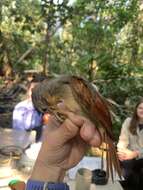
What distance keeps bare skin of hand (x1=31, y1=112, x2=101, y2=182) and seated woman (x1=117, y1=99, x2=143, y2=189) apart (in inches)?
68.7

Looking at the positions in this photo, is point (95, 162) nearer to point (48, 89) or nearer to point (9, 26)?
point (48, 89)

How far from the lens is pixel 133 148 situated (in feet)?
10.1

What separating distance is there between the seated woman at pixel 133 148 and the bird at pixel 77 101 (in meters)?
1.86

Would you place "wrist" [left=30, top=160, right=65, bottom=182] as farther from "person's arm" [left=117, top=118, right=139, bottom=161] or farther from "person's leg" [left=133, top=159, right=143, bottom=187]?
"person's leg" [left=133, top=159, right=143, bottom=187]

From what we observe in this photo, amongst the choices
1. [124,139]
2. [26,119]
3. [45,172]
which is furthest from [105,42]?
[45,172]

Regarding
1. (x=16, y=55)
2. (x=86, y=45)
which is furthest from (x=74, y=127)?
(x=16, y=55)

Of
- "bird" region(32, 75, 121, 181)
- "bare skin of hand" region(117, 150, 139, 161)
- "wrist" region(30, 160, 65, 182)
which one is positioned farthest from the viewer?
"bare skin of hand" region(117, 150, 139, 161)

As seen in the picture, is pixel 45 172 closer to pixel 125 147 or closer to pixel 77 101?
pixel 77 101

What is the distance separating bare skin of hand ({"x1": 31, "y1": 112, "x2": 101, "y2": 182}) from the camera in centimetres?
104

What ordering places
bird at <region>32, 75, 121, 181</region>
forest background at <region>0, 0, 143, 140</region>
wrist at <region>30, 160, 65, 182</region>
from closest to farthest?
1. bird at <region>32, 75, 121, 181</region>
2. wrist at <region>30, 160, 65, 182</region>
3. forest background at <region>0, 0, 143, 140</region>

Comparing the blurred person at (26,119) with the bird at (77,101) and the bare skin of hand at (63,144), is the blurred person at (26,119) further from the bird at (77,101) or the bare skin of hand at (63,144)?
the bird at (77,101)

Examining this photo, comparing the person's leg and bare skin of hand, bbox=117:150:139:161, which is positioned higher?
bare skin of hand, bbox=117:150:139:161

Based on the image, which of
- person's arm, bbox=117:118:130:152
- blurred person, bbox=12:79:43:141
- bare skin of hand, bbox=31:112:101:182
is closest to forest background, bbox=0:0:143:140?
person's arm, bbox=117:118:130:152

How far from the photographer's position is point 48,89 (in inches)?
40.3
